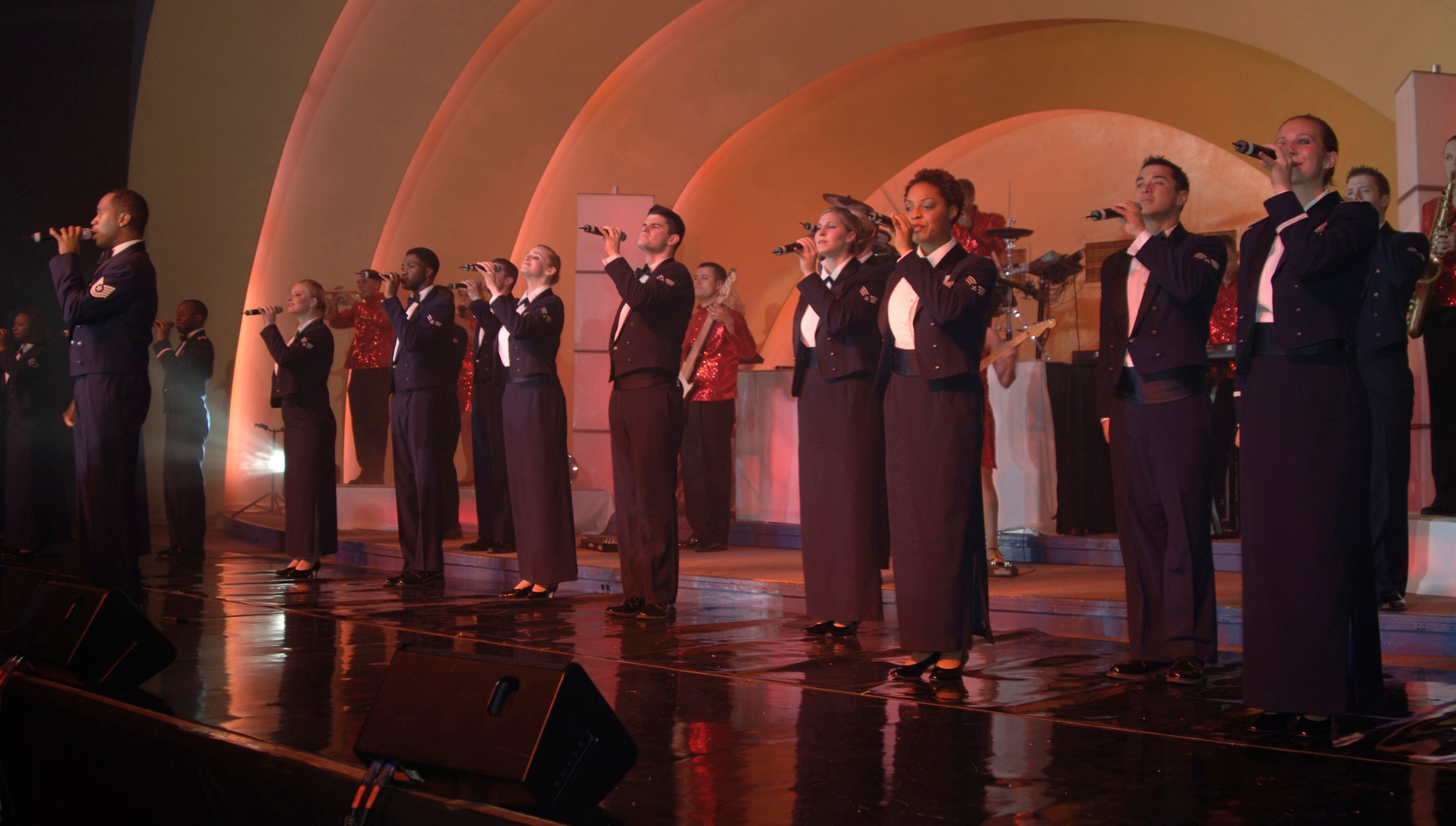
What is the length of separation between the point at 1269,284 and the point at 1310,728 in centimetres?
102

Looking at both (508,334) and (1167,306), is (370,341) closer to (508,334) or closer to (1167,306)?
(508,334)

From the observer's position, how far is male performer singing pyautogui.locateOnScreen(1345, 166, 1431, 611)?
157 inches

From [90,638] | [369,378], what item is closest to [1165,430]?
[90,638]

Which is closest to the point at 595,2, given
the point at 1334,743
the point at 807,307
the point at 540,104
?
the point at 540,104

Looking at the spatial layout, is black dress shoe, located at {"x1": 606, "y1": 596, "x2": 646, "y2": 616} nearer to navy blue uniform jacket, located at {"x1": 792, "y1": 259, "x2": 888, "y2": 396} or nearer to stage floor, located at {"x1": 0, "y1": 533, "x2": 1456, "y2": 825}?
stage floor, located at {"x1": 0, "y1": 533, "x2": 1456, "y2": 825}

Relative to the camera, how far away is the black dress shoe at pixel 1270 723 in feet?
8.58

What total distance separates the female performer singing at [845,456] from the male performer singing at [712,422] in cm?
285

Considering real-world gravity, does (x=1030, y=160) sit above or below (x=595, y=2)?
below

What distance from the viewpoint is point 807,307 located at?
417 cm

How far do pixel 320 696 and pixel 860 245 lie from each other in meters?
2.28

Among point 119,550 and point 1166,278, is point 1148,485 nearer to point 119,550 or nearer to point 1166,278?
point 1166,278

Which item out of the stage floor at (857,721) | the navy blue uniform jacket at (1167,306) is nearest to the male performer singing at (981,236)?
the stage floor at (857,721)

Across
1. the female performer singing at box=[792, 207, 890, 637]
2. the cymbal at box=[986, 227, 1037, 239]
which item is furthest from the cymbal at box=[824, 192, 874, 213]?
the cymbal at box=[986, 227, 1037, 239]

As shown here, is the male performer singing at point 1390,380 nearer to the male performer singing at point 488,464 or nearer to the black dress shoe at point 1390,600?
the black dress shoe at point 1390,600
